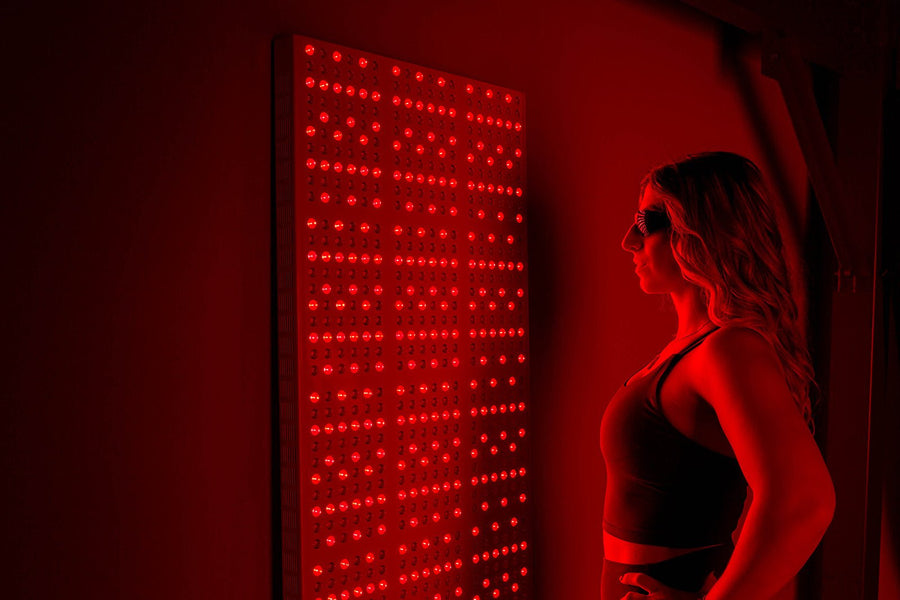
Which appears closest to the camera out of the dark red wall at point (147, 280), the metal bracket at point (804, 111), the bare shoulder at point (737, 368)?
the dark red wall at point (147, 280)

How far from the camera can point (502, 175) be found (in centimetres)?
189

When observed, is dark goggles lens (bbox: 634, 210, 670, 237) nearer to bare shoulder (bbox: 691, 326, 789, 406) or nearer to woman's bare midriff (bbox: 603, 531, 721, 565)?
bare shoulder (bbox: 691, 326, 789, 406)

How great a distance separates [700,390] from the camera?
1.42 m

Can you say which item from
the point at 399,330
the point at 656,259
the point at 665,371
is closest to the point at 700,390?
the point at 665,371

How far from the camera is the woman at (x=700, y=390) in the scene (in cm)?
140

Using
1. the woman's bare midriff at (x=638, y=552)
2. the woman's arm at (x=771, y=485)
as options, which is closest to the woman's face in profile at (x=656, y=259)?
the woman's arm at (x=771, y=485)

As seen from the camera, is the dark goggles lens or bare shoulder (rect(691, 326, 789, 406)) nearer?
bare shoulder (rect(691, 326, 789, 406))

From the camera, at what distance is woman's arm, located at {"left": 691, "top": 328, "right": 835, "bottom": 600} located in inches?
50.9

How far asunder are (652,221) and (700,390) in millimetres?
379

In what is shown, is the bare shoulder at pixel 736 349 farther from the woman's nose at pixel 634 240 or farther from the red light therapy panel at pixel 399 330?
the red light therapy panel at pixel 399 330

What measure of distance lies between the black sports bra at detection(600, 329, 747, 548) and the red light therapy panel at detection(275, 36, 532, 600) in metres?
0.39

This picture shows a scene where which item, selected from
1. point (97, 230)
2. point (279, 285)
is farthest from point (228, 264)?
point (97, 230)

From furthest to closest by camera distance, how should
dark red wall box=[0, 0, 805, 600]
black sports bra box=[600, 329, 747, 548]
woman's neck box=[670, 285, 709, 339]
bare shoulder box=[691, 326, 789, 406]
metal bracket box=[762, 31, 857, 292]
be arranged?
metal bracket box=[762, 31, 857, 292] → woman's neck box=[670, 285, 709, 339] → black sports bra box=[600, 329, 747, 548] → bare shoulder box=[691, 326, 789, 406] → dark red wall box=[0, 0, 805, 600]

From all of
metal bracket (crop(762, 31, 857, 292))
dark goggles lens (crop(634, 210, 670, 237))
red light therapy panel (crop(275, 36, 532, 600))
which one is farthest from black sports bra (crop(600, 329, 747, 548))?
metal bracket (crop(762, 31, 857, 292))
